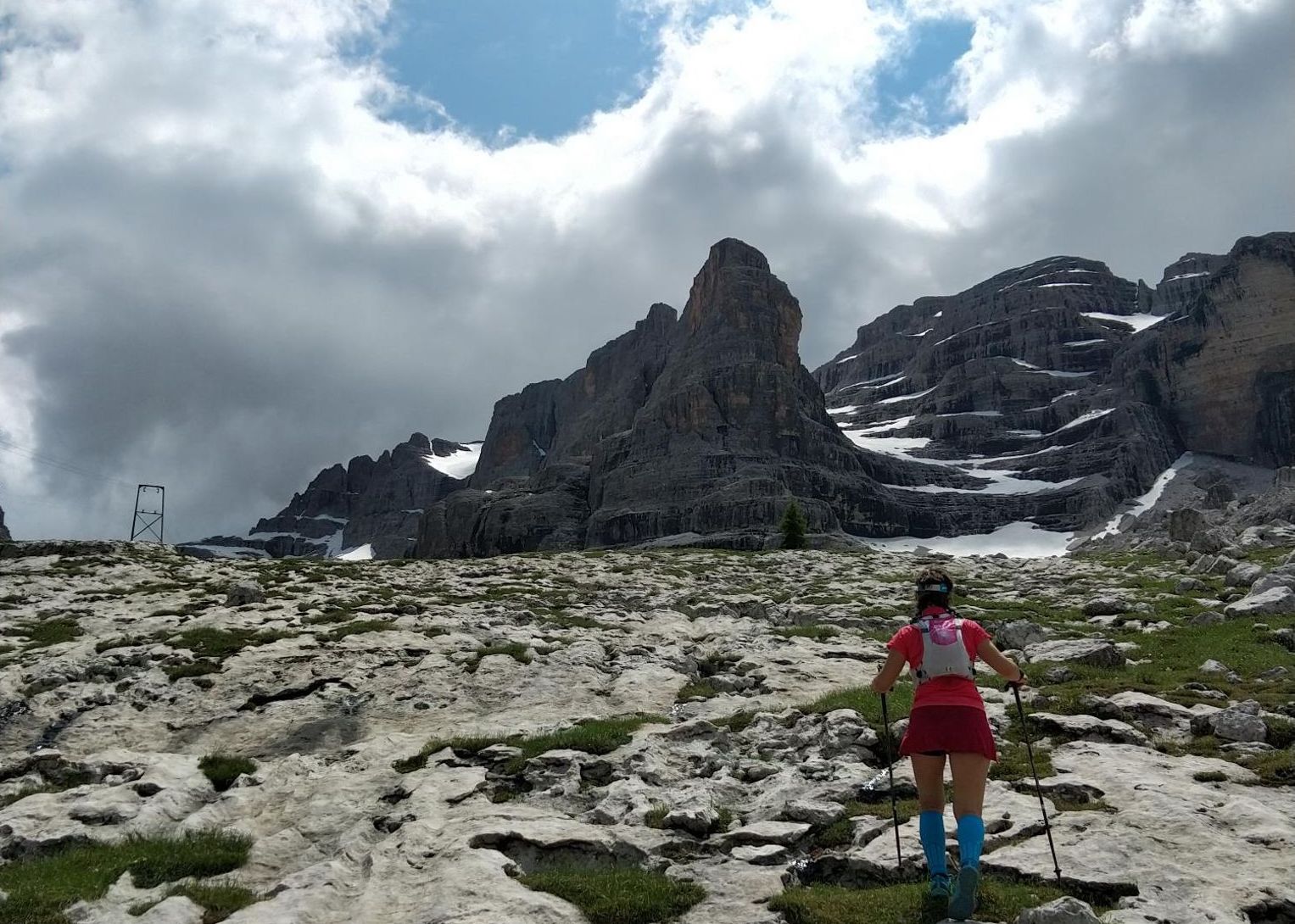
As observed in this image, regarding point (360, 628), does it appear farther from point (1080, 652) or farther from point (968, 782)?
point (968, 782)

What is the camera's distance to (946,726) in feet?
25.5

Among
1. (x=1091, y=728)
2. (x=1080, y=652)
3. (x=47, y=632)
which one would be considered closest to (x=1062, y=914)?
(x=1091, y=728)

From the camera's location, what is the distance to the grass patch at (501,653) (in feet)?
65.2

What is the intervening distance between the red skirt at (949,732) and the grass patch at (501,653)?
13782 millimetres

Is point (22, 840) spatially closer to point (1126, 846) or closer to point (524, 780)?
point (524, 780)

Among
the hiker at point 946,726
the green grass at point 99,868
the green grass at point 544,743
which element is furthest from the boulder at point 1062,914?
the green grass at point 99,868

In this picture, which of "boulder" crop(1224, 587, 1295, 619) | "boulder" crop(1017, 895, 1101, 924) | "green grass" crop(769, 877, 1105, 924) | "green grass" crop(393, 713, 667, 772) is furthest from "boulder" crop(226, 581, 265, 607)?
"boulder" crop(1224, 587, 1295, 619)

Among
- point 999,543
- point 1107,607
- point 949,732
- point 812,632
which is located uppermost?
point 949,732

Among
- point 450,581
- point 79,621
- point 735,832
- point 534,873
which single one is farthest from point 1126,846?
point 450,581

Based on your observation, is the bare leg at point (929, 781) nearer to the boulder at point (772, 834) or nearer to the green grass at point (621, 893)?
the boulder at point (772, 834)

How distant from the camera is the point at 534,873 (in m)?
8.66

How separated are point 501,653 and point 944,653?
49.2 feet

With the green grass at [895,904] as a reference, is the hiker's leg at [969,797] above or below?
above

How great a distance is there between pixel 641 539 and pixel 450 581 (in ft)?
383
